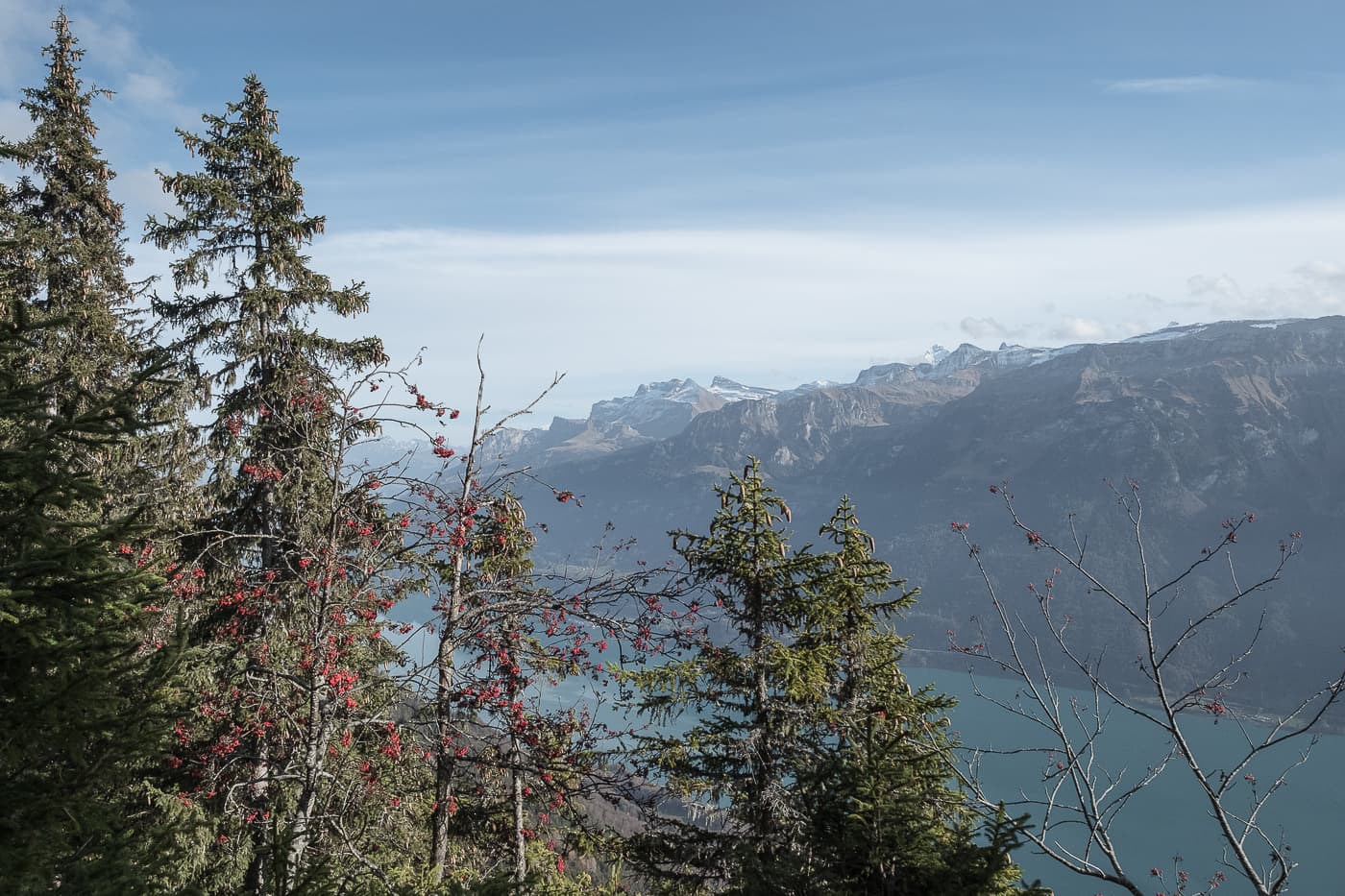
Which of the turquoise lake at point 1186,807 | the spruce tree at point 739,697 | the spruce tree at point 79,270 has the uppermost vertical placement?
the spruce tree at point 79,270

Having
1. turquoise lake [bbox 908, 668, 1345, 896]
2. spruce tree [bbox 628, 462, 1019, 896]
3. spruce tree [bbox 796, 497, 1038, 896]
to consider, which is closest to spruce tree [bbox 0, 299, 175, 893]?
spruce tree [bbox 796, 497, 1038, 896]

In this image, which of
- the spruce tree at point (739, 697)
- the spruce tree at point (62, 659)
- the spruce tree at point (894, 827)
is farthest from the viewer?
the spruce tree at point (739, 697)

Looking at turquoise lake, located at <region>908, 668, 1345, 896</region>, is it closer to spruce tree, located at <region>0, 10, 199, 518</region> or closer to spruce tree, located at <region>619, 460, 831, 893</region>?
spruce tree, located at <region>619, 460, 831, 893</region>

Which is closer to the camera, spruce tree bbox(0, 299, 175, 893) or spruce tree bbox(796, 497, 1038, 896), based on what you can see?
spruce tree bbox(0, 299, 175, 893)

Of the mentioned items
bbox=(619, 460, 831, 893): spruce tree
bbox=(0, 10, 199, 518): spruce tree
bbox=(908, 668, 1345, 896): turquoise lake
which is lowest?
bbox=(908, 668, 1345, 896): turquoise lake

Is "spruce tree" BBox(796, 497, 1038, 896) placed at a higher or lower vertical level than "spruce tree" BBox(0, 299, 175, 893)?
lower

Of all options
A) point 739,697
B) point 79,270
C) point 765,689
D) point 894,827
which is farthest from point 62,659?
point 79,270

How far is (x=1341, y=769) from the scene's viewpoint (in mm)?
155500

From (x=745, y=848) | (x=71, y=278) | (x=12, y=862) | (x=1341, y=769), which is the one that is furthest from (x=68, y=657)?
(x=1341, y=769)

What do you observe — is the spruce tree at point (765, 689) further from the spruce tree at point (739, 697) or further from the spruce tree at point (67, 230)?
the spruce tree at point (67, 230)

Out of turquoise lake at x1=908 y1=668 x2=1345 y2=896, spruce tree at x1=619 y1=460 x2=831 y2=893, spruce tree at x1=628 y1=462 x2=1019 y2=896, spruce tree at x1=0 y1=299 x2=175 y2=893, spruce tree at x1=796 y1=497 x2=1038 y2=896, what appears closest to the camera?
spruce tree at x1=0 y1=299 x2=175 y2=893

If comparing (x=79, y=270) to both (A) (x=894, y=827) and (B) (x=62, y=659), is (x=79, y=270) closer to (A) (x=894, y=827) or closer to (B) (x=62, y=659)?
(B) (x=62, y=659)

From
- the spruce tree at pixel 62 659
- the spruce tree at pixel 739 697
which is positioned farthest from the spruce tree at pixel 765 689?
the spruce tree at pixel 62 659

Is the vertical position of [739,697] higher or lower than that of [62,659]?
lower
